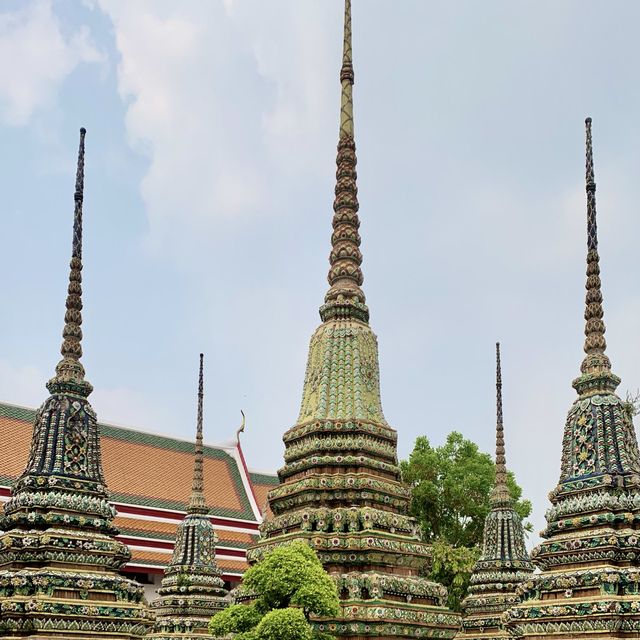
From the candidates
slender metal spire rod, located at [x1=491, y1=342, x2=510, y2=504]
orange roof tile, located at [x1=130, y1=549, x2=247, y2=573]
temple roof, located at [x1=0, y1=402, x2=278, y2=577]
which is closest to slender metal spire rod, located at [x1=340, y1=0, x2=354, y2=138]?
slender metal spire rod, located at [x1=491, y1=342, x2=510, y2=504]

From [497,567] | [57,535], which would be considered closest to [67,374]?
[57,535]

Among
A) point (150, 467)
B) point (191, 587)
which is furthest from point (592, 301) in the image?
point (150, 467)

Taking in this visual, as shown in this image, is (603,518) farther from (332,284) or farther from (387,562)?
(332,284)

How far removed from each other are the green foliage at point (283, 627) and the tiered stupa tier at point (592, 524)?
2929mm

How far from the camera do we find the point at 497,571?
1888cm

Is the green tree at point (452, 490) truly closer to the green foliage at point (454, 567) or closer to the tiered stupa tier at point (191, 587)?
the green foliage at point (454, 567)

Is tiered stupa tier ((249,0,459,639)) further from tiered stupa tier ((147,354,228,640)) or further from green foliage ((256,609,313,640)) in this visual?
tiered stupa tier ((147,354,228,640))

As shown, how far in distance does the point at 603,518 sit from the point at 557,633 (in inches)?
60.7

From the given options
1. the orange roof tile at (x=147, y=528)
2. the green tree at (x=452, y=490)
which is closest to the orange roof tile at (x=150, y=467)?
the orange roof tile at (x=147, y=528)

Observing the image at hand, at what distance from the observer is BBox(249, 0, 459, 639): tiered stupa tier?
1230 cm

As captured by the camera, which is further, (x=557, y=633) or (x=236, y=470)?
(x=236, y=470)

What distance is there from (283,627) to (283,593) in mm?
663

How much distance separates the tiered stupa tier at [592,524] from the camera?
10117mm

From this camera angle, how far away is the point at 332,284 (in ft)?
52.1
